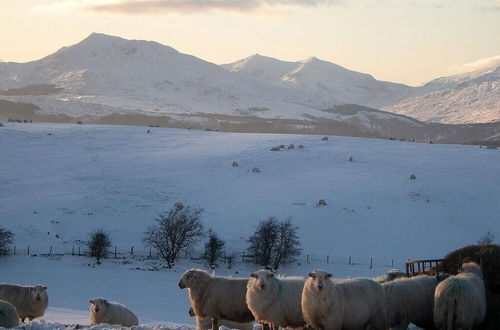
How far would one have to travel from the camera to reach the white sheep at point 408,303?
20875 millimetres

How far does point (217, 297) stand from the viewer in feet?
73.2

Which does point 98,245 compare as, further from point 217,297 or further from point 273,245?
point 217,297

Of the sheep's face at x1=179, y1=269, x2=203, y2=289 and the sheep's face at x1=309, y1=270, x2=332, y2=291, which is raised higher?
Result: the sheep's face at x1=309, y1=270, x2=332, y2=291

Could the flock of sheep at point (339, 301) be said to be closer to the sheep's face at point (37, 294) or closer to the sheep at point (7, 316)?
the sheep at point (7, 316)

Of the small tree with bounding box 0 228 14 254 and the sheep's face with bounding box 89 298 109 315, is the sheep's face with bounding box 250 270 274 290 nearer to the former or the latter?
the sheep's face with bounding box 89 298 109 315

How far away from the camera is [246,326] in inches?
955

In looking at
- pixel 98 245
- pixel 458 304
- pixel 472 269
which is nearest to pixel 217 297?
pixel 458 304

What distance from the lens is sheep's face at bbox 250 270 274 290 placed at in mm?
20906

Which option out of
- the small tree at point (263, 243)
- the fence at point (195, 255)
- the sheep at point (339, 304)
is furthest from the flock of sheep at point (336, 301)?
the fence at point (195, 255)

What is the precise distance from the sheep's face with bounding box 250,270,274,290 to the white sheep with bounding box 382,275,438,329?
2865 millimetres

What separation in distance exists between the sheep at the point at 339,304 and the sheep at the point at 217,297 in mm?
2465

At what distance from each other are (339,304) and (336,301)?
0.36ft

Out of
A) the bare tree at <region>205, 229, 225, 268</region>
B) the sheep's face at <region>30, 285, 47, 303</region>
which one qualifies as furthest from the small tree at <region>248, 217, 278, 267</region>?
the sheep's face at <region>30, 285, 47, 303</region>

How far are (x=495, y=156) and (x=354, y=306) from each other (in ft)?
245
